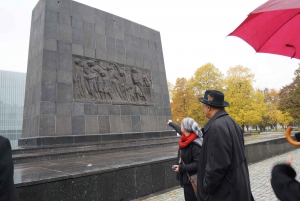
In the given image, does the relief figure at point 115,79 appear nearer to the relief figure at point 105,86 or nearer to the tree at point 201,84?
the relief figure at point 105,86

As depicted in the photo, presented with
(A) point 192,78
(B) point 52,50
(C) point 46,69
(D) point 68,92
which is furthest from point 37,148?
(A) point 192,78

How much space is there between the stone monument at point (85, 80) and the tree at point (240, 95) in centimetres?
2123

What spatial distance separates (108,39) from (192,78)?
79.7ft

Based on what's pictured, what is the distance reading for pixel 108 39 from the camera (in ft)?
45.3

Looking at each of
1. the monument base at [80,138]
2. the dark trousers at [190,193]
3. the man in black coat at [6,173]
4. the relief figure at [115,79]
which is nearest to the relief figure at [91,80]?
the relief figure at [115,79]

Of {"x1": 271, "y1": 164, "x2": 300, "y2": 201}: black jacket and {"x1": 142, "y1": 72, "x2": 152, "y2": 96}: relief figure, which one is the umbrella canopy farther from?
{"x1": 142, "y1": 72, "x2": 152, "y2": 96}: relief figure

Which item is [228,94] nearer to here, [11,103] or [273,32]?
[273,32]

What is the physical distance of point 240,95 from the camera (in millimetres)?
33906

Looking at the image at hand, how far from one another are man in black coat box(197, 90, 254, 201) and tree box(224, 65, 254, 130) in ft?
106

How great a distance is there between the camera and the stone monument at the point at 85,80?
10.8 metres

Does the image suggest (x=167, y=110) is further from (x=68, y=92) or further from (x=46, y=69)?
(x=46, y=69)

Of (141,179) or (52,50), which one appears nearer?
(141,179)

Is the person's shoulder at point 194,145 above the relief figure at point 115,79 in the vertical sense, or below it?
below

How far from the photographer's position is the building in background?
1781 inches
